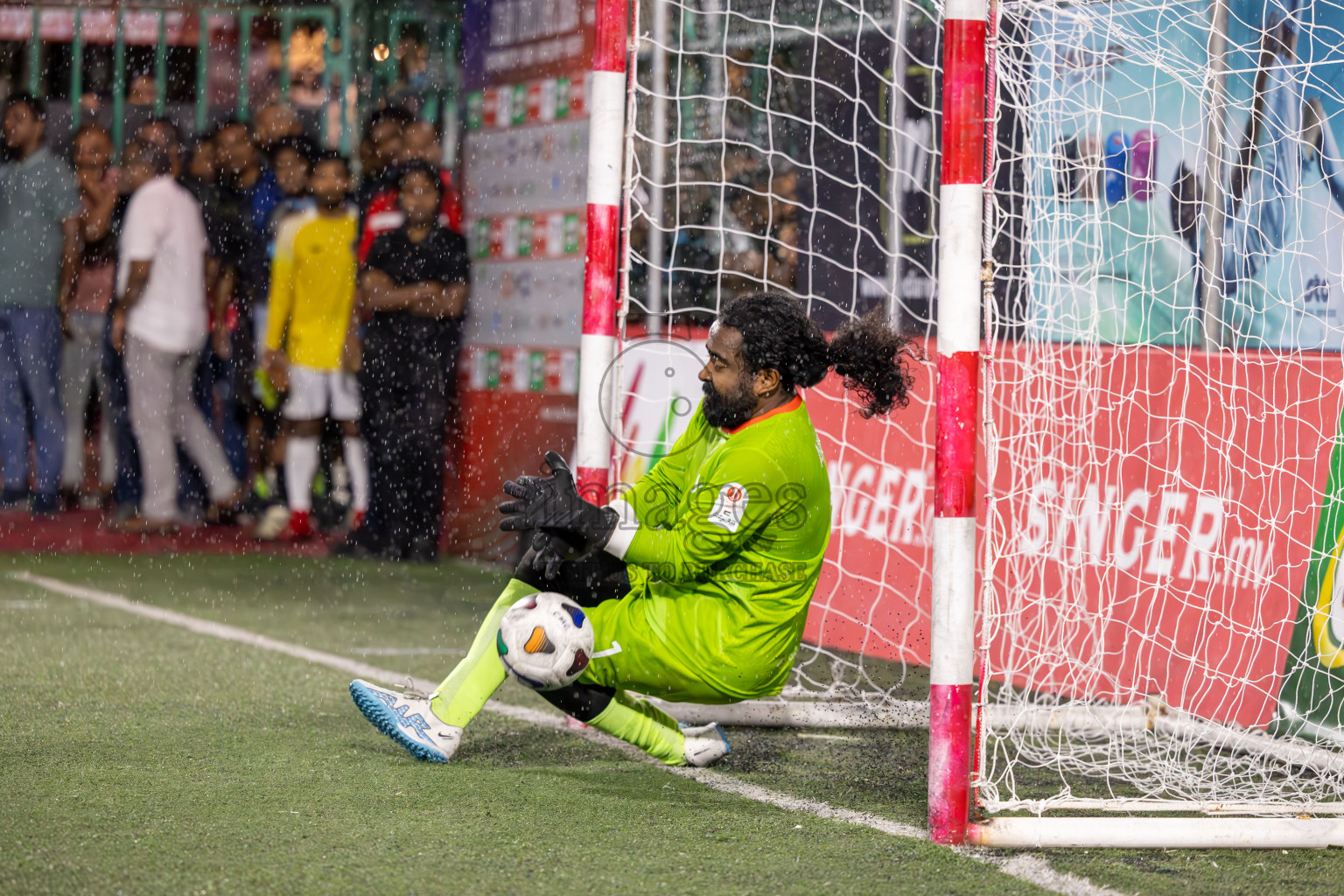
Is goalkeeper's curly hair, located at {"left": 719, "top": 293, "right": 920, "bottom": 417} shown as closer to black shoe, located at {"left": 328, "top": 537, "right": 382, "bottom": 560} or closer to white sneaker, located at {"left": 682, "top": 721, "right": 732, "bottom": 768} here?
white sneaker, located at {"left": 682, "top": 721, "right": 732, "bottom": 768}

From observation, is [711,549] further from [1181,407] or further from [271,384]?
[271,384]

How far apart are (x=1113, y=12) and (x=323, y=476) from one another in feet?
22.1

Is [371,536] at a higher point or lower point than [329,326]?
lower

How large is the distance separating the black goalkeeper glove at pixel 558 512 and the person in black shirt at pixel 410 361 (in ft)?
17.7

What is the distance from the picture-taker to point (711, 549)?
4160 mm

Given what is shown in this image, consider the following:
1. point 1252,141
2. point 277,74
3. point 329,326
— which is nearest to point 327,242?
point 329,326

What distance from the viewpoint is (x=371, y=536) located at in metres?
9.45

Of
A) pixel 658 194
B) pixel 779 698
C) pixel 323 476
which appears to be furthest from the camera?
pixel 323 476

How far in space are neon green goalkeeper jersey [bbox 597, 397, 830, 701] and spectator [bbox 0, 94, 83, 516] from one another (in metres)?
6.98

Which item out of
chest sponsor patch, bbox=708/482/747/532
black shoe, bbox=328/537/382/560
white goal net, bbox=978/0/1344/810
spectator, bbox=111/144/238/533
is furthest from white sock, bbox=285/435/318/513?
chest sponsor patch, bbox=708/482/747/532

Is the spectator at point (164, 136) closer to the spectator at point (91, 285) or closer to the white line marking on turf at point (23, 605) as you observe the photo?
the spectator at point (91, 285)

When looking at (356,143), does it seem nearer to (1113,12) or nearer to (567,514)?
(1113,12)

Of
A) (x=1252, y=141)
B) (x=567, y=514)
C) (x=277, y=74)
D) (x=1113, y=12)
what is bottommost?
(x=567, y=514)

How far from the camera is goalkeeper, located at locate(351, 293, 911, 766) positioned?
416 centimetres
